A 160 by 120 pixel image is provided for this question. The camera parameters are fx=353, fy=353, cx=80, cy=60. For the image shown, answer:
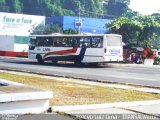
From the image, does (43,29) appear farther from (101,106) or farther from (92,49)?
(101,106)

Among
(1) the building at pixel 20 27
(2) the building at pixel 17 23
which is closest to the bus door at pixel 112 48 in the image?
(1) the building at pixel 20 27

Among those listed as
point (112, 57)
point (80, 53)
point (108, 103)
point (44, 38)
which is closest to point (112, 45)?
point (112, 57)

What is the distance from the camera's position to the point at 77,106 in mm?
8406

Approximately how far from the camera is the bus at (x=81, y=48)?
89.6 ft

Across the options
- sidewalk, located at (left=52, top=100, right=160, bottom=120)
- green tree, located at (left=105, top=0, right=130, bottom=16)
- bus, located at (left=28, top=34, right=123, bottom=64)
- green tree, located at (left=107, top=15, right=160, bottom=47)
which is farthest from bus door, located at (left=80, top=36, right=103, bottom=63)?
green tree, located at (left=105, top=0, right=130, bottom=16)

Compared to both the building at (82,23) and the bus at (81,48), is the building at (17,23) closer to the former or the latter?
the building at (82,23)

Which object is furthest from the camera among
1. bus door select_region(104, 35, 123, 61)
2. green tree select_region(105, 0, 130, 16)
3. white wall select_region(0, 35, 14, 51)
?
green tree select_region(105, 0, 130, 16)

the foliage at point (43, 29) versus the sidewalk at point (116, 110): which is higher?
the foliage at point (43, 29)

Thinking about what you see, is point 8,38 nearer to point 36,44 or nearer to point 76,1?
point 36,44

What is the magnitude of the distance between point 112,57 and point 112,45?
0.94m

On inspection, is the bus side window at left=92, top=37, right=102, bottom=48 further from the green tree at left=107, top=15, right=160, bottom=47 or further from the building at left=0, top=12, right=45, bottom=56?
the building at left=0, top=12, right=45, bottom=56

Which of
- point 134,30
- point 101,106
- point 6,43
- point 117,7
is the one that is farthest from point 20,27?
point 117,7

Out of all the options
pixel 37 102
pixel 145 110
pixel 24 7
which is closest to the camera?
pixel 37 102

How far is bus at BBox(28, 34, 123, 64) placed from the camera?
89.6 feet
